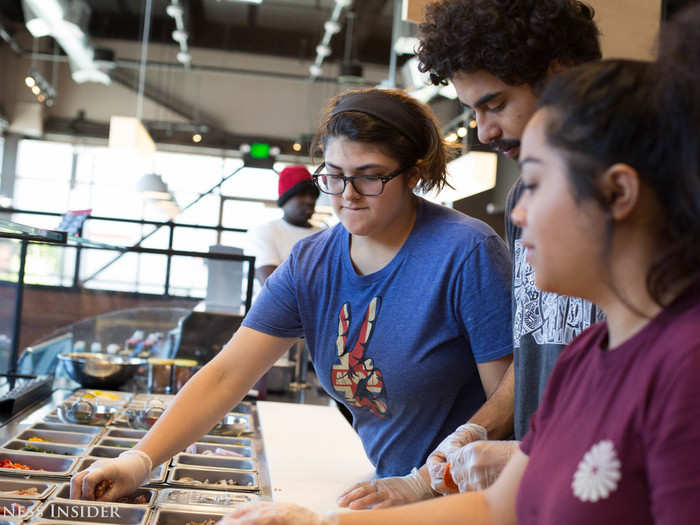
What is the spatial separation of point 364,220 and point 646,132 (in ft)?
3.10

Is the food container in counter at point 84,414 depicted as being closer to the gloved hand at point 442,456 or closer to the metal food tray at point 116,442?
the metal food tray at point 116,442

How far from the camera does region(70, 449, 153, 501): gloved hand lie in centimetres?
148

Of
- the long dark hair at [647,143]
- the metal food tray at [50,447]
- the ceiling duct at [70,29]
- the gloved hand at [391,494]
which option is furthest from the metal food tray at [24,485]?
the ceiling duct at [70,29]

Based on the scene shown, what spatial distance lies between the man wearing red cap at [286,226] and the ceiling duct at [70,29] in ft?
11.1

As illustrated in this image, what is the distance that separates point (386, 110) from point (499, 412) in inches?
25.3

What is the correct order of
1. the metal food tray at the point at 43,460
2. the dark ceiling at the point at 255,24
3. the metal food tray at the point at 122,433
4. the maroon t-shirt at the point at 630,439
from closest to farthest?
the maroon t-shirt at the point at 630,439 → the metal food tray at the point at 43,460 → the metal food tray at the point at 122,433 → the dark ceiling at the point at 255,24

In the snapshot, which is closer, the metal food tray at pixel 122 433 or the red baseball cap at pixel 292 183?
the metal food tray at pixel 122 433

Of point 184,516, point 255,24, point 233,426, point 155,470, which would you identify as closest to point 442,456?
point 184,516

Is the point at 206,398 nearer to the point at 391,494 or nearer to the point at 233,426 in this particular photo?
the point at 391,494

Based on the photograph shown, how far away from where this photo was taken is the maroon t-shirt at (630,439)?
2.07ft

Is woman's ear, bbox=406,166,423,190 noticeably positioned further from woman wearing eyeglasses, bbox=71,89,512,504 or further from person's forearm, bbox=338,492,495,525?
person's forearm, bbox=338,492,495,525

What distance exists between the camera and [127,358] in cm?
319

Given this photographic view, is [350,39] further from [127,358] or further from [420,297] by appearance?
[420,297]

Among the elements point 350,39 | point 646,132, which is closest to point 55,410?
point 646,132
